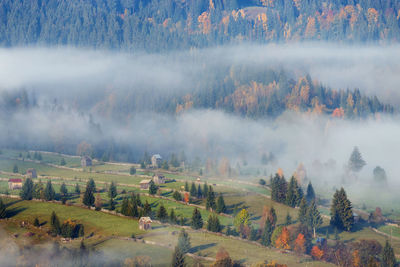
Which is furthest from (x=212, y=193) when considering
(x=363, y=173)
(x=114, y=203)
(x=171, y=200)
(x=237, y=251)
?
(x=363, y=173)

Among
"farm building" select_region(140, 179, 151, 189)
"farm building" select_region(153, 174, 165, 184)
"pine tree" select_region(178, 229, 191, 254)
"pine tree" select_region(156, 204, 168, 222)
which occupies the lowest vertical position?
"pine tree" select_region(178, 229, 191, 254)

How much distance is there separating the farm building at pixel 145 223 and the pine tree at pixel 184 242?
10108 mm

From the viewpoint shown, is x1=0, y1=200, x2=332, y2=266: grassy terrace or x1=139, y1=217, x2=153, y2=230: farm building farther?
x1=139, y1=217, x2=153, y2=230: farm building

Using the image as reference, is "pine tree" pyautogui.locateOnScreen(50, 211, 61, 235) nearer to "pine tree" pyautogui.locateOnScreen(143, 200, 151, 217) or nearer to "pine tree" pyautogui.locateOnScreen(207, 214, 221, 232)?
"pine tree" pyautogui.locateOnScreen(143, 200, 151, 217)

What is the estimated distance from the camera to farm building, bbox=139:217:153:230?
129250 millimetres

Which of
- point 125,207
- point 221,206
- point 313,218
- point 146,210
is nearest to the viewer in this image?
point 146,210

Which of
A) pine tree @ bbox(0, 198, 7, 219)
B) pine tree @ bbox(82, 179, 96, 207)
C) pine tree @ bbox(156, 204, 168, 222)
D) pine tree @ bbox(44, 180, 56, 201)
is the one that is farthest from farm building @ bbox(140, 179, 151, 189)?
pine tree @ bbox(0, 198, 7, 219)

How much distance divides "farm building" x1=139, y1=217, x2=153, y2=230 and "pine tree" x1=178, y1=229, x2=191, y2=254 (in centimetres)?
1011

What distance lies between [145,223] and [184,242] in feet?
46.5

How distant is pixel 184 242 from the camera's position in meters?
118

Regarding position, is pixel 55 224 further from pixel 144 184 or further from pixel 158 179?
pixel 158 179

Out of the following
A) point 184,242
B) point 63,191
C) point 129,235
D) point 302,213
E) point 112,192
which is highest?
point 63,191

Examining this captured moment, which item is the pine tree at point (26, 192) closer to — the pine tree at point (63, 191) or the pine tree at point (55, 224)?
the pine tree at point (63, 191)

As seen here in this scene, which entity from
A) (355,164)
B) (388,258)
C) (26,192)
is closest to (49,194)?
(26,192)
